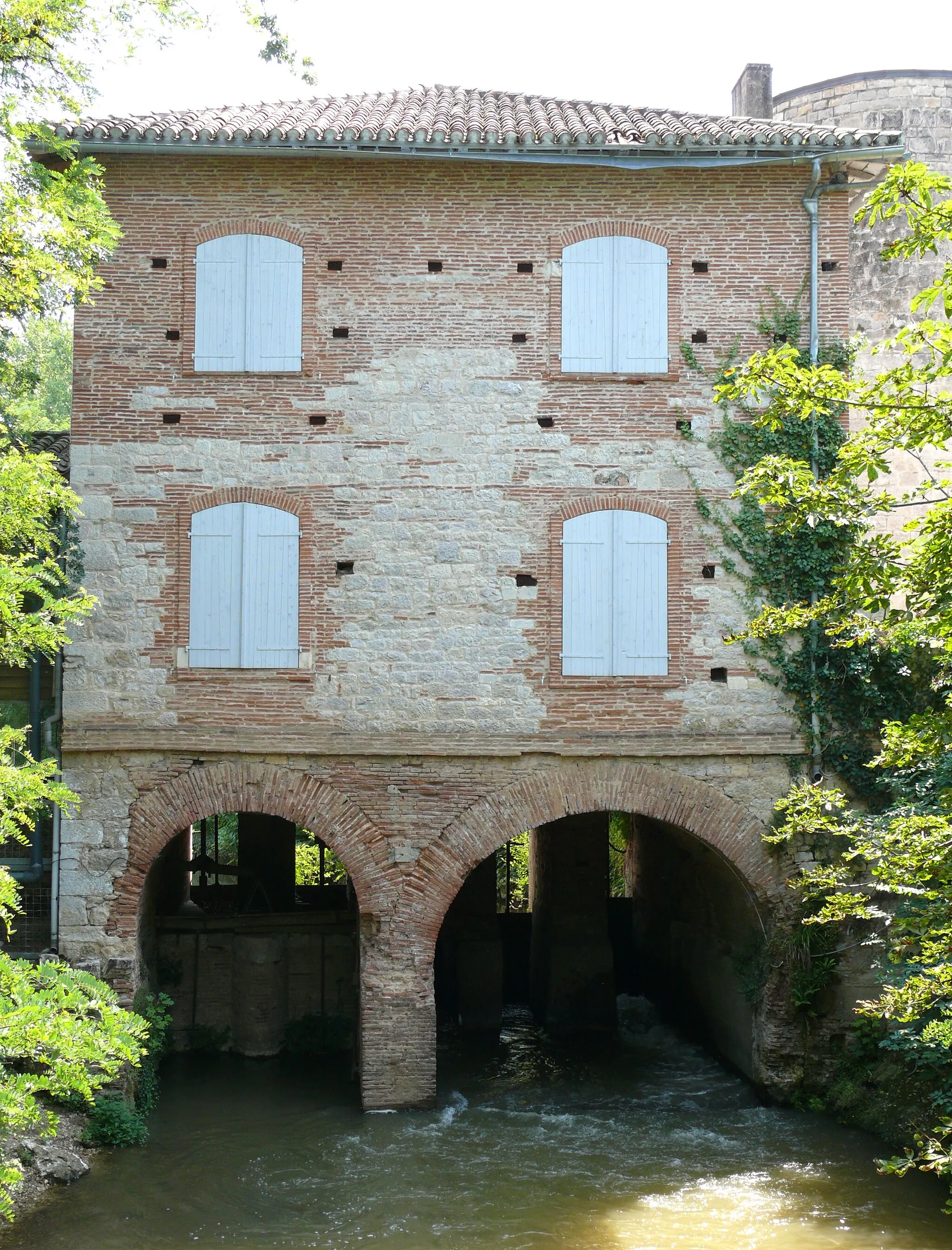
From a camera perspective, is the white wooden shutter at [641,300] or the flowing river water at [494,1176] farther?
the white wooden shutter at [641,300]

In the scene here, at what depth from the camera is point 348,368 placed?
40.5 ft

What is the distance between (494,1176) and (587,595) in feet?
18.5

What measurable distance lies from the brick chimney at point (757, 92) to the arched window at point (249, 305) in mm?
7806

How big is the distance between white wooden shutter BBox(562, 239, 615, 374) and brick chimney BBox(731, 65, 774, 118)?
225 inches

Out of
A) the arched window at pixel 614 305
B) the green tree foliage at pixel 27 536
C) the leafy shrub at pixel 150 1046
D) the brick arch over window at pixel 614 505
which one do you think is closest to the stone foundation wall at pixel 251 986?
the leafy shrub at pixel 150 1046

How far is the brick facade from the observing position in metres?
12.0

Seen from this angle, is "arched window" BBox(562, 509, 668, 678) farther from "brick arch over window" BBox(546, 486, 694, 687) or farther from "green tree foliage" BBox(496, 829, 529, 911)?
"green tree foliage" BBox(496, 829, 529, 911)

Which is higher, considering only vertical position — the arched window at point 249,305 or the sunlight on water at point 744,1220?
the arched window at point 249,305

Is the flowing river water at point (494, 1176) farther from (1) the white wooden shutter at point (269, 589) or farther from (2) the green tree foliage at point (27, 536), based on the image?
(2) the green tree foliage at point (27, 536)

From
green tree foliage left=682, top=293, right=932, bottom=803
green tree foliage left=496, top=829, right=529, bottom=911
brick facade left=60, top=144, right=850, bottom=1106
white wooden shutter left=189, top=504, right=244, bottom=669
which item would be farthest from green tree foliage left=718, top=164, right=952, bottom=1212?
green tree foliage left=496, top=829, right=529, bottom=911

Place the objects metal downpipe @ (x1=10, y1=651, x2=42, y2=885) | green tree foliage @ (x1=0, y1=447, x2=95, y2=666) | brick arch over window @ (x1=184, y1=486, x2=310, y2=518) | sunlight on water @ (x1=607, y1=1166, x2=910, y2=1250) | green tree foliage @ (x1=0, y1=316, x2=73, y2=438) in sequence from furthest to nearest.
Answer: green tree foliage @ (x1=0, y1=316, x2=73, y2=438) < metal downpipe @ (x1=10, y1=651, x2=42, y2=885) < brick arch over window @ (x1=184, y1=486, x2=310, y2=518) < sunlight on water @ (x1=607, y1=1166, x2=910, y2=1250) < green tree foliage @ (x1=0, y1=447, x2=95, y2=666)

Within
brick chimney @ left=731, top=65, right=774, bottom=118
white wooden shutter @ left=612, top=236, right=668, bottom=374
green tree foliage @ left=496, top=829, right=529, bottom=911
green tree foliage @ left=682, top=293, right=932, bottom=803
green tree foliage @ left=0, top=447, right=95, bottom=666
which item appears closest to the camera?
green tree foliage @ left=0, top=447, right=95, bottom=666

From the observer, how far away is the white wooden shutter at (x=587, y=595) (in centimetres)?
1219

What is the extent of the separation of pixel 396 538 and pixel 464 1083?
6292 mm
